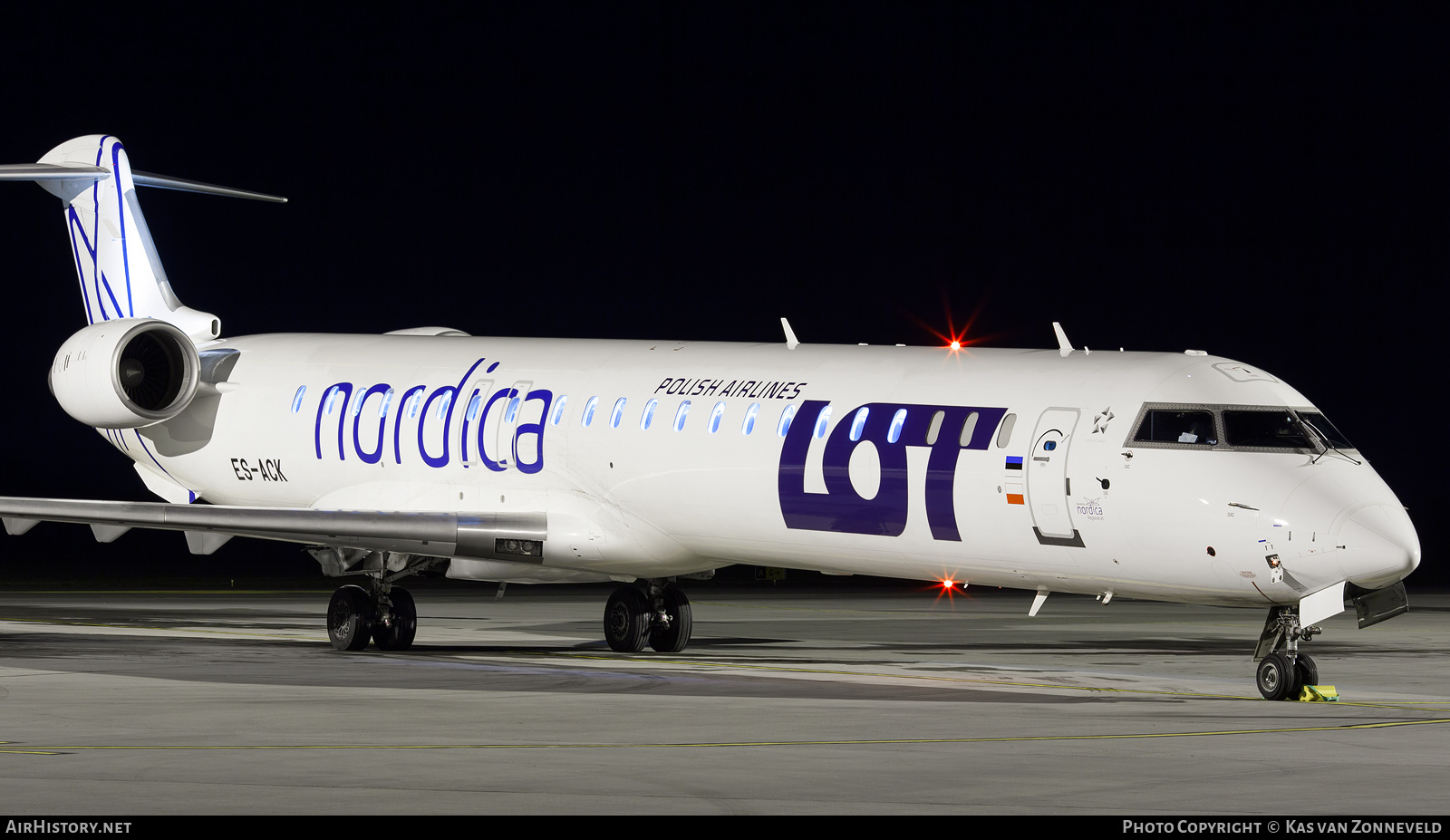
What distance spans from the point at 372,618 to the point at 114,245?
7794 millimetres

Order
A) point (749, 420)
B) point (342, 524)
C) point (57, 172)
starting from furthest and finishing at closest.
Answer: point (57, 172) → point (342, 524) → point (749, 420)

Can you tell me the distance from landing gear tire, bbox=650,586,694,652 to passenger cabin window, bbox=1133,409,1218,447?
25.8 feet

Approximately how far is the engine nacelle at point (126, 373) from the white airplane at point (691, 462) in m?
0.04

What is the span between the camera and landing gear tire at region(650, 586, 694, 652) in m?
23.9

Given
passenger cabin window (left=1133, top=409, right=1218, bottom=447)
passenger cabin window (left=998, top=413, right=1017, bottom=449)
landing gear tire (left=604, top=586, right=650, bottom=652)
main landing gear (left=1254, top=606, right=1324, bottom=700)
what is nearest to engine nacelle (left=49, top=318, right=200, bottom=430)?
landing gear tire (left=604, top=586, right=650, bottom=652)

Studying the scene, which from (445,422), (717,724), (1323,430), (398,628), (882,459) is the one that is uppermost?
(445,422)

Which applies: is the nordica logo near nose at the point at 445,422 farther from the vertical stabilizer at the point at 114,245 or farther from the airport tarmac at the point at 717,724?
the vertical stabilizer at the point at 114,245

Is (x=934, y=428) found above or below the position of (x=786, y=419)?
below

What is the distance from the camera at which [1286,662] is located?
17047mm

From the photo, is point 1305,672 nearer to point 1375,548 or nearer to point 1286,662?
point 1286,662

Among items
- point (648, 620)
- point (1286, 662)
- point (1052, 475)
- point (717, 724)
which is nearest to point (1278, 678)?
point (1286, 662)

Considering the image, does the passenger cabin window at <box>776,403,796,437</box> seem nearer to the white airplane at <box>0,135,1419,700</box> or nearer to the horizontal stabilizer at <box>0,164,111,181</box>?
the white airplane at <box>0,135,1419,700</box>

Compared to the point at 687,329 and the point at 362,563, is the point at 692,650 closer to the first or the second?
the point at 362,563
